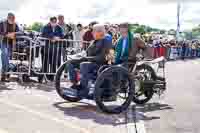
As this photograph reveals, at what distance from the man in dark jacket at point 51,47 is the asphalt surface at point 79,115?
1.46 meters

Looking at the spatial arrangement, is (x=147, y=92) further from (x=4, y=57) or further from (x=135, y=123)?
(x=4, y=57)

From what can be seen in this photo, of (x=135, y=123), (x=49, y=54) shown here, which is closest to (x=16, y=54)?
(x=49, y=54)

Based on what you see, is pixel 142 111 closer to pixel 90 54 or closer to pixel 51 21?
pixel 90 54

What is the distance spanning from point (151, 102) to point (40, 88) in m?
2.74

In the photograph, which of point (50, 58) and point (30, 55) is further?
point (50, 58)

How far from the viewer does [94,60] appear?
329 inches

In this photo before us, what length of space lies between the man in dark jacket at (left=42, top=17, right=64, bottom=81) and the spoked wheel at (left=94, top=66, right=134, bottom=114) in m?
3.83

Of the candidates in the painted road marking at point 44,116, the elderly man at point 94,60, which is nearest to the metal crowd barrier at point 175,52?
the elderly man at point 94,60

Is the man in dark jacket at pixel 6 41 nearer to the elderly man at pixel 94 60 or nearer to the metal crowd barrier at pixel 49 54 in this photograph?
the metal crowd barrier at pixel 49 54

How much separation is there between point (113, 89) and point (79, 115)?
870 millimetres

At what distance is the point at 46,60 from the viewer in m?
11.8

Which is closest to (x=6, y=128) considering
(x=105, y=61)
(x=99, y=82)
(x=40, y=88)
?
(x=99, y=82)

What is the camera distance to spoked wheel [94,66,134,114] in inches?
310

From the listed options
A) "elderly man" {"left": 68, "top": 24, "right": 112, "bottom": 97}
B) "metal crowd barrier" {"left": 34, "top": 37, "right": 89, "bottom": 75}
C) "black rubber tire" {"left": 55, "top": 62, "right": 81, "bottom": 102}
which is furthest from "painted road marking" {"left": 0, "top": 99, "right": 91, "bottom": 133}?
"metal crowd barrier" {"left": 34, "top": 37, "right": 89, "bottom": 75}
